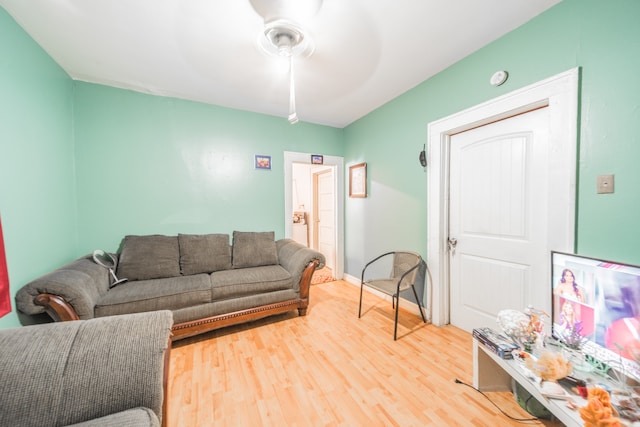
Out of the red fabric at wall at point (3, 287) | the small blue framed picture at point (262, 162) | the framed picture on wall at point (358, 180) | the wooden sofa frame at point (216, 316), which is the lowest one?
the wooden sofa frame at point (216, 316)

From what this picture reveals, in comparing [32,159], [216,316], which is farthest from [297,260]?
[32,159]

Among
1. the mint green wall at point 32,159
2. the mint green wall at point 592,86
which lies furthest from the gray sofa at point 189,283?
the mint green wall at point 592,86

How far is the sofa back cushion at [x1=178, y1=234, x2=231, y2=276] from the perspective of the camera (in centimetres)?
254

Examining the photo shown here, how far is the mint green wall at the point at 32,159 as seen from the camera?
1514mm

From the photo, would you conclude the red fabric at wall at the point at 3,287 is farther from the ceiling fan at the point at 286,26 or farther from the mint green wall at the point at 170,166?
the ceiling fan at the point at 286,26

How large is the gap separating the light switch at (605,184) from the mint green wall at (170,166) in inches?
117

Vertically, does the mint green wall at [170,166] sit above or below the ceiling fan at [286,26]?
below

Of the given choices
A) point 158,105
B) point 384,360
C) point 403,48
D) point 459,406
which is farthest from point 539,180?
point 158,105

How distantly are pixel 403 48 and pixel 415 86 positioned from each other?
71cm

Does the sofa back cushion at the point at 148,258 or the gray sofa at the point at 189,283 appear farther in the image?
the sofa back cushion at the point at 148,258

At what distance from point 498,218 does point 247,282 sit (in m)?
2.35

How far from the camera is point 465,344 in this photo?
6.67 ft

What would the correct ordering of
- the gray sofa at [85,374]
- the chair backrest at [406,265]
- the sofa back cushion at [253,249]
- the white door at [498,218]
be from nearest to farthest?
the gray sofa at [85,374] < the white door at [498,218] < the chair backrest at [406,265] < the sofa back cushion at [253,249]

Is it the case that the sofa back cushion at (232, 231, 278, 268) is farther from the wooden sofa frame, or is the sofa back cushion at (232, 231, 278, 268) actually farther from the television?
the television
